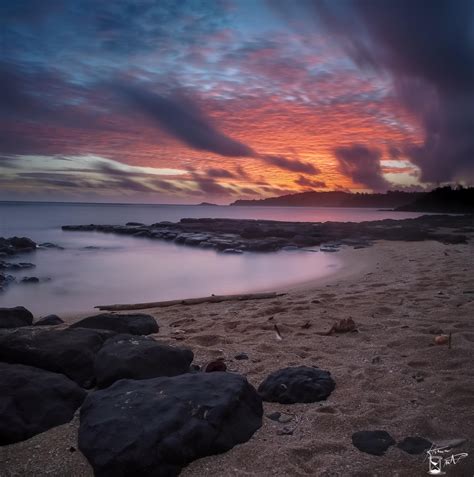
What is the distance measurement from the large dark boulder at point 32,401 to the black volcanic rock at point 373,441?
90.2 inches

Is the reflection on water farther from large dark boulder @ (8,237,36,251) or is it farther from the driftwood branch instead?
the driftwood branch

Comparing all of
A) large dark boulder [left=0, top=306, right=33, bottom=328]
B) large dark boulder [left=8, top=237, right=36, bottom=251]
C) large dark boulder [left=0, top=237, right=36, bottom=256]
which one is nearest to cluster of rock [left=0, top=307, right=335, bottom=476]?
large dark boulder [left=0, top=306, right=33, bottom=328]

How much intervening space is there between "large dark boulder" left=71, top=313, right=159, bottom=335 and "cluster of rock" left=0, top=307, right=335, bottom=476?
3.37 feet

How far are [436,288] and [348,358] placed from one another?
14.7 feet

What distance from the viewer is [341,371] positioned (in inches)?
165

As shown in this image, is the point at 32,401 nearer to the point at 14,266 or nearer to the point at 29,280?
the point at 29,280

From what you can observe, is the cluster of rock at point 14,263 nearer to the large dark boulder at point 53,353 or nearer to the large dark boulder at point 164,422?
the large dark boulder at point 53,353

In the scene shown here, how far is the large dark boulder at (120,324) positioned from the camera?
568 centimetres

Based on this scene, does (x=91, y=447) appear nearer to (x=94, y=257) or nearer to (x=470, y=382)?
(x=470, y=382)

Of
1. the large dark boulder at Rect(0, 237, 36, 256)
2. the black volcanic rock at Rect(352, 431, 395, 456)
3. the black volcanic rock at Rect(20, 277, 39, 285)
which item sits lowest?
the black volcanic rock at Rect(20, 277, 39, 285)

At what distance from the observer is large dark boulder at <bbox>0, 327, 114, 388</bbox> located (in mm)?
4008

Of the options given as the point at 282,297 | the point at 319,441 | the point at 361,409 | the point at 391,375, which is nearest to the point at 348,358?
the point at 391,375

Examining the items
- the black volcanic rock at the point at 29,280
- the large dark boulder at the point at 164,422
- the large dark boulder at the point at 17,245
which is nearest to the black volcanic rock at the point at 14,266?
the black volcanic rock at the point at 29,280

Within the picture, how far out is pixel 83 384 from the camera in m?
3.97
